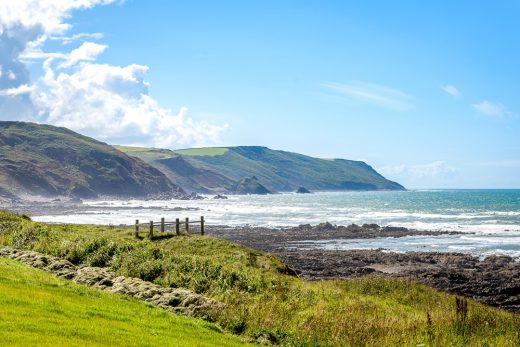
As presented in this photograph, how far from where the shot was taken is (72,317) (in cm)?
1459

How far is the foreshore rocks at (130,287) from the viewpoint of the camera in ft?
64.2

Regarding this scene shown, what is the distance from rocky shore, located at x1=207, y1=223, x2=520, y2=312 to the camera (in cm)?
4162

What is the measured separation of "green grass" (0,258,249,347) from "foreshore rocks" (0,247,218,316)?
1.35m

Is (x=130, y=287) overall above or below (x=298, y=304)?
above

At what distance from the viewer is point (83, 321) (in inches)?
561

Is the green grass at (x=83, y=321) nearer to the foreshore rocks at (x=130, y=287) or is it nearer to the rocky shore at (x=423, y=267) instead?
the foreshore rocks at (x=130, y=287)

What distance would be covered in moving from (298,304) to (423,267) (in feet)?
117

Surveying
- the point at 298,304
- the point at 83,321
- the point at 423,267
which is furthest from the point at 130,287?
the point at 423,267

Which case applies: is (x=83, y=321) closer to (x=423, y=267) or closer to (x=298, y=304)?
(x=298, y=304)

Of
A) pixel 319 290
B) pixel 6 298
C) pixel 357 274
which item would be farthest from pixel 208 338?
pixel 357 274

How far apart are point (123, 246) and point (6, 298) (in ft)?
52.1

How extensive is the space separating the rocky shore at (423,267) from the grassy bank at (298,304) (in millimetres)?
11410

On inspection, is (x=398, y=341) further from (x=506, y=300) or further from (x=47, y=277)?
(x=506, y=300)

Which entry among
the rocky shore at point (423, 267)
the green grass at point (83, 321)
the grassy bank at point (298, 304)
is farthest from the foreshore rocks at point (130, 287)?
the rocky shore at point (423, 267)
